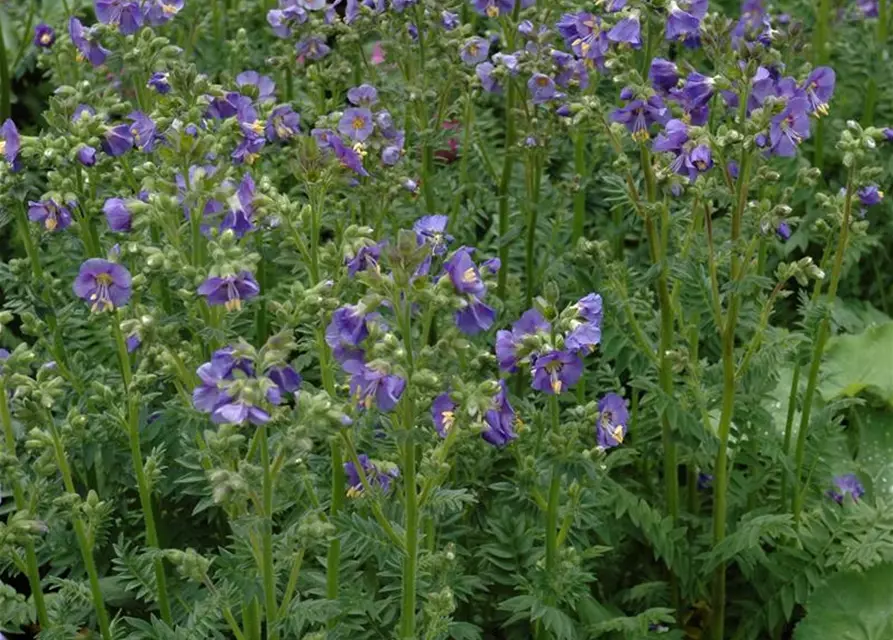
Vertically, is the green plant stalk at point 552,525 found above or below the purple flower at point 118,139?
below

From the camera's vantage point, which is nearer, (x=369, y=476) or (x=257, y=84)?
(x=369, y=476)

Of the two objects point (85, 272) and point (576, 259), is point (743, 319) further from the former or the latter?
point (85, 272)

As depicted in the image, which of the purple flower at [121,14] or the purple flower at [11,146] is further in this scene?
the purple flower at [121,14]

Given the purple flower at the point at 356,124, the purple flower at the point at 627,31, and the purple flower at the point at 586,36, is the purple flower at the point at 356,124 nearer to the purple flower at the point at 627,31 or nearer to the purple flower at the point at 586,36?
the purple flower at the point at 586,36

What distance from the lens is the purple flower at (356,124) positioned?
3662 millimetres

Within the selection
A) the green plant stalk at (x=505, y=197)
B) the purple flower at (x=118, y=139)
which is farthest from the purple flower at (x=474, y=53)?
the purple flower at (x=118, y=139)

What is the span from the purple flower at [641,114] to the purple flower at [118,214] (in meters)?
1.27

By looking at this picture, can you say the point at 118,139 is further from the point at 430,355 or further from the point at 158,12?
the point at 430,355

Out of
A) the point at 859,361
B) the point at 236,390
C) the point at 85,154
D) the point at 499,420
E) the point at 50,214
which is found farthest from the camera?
the point at 859,361

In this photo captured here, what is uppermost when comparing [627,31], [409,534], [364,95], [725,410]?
[627,31]

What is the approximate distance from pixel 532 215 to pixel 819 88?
1.09 meters

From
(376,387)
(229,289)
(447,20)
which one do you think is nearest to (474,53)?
(447,20)

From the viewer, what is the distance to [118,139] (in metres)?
3.38

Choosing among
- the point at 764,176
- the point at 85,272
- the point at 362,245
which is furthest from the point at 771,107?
the point at 85,272
